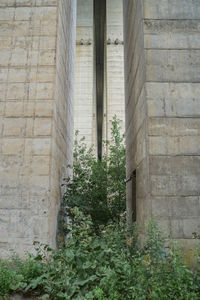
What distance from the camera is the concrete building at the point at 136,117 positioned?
543 cm

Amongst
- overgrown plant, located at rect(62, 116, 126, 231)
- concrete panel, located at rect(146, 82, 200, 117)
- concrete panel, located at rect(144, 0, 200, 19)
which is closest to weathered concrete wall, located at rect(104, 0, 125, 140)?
overgrown plant, located at rect(62, 116, 126, 231)

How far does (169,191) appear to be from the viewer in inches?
211

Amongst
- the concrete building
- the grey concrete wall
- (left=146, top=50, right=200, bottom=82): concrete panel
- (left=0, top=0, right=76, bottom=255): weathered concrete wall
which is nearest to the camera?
the grey concrete wall

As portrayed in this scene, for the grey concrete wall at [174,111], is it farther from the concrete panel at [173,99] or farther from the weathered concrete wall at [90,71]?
the weathered concrete wall at [90,71]

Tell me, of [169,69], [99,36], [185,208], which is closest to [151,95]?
[169,69]

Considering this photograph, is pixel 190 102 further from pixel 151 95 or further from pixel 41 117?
pixel 41 117

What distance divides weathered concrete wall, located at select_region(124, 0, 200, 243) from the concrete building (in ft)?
0.06

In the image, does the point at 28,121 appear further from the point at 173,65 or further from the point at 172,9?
the point at 172,9

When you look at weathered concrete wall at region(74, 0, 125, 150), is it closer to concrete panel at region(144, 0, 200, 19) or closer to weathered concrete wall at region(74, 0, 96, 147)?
weathered concrete wall at region(74, 0, 96, 147)

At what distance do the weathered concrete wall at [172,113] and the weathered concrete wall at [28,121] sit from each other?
2021 mm

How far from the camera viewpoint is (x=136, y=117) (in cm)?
693

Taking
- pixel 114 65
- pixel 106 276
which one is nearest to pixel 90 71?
pixel 114 65

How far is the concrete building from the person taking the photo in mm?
5426

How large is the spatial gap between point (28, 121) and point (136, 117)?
98.6 inches
